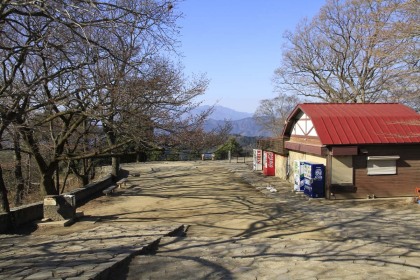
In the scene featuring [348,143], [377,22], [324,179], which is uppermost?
[377,22]

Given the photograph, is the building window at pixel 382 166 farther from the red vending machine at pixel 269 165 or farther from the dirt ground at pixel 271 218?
the red vending machine at pixel 269 165

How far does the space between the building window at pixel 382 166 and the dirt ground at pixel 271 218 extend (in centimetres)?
126

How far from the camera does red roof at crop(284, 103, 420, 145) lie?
16766 millimetres

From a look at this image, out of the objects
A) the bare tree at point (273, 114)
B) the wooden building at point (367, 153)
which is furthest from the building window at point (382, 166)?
the bare tree at point (273, 114)

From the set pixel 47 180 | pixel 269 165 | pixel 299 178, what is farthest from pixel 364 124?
pixel 47 180

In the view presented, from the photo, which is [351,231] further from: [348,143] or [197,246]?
[348,143]

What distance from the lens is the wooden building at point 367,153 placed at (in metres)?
16.7

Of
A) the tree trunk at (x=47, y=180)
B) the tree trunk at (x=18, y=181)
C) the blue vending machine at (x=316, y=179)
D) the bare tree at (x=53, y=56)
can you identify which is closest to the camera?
the bare tree at (x=53, y=56)

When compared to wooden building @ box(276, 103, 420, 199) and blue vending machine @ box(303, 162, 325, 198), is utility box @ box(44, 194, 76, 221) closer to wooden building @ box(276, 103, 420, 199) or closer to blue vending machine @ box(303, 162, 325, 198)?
blue vending machine @ box(303, 162, 325, 198)

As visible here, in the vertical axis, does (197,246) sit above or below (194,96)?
below

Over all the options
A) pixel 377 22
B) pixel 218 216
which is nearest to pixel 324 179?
pixel 218 216

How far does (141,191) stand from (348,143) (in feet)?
34.3

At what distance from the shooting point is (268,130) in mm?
55344

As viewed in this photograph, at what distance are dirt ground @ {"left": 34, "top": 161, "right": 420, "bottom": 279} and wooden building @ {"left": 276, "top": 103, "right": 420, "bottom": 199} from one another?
747 mm
